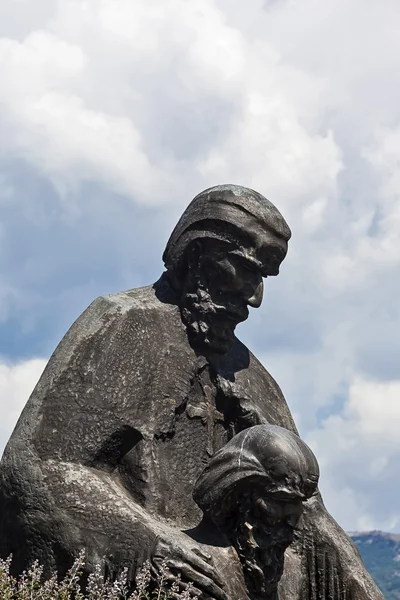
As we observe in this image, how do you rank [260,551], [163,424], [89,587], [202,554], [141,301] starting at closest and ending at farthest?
[89,587] → [202,554] → [260,551] → [163,424] → [141,301]

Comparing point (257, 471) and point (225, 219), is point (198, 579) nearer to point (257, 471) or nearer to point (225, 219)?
point (257, 471)

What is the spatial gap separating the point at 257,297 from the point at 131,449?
1.36 m

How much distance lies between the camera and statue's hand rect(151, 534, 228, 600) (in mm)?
7531

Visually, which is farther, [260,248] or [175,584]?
[260,248]

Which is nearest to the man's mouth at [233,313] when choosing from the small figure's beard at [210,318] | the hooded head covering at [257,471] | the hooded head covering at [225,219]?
the small figure's beard at [210,318]

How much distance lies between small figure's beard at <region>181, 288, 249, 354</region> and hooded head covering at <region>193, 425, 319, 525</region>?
1.09m

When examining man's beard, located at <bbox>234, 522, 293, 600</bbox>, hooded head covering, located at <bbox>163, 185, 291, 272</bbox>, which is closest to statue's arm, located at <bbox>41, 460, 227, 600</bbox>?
man's beard, located at <bbox>234, 522, 293, 600</bbox>

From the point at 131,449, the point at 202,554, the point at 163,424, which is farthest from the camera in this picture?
the point at 163,424

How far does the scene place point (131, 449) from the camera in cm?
838

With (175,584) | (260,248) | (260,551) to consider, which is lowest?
(175,584)

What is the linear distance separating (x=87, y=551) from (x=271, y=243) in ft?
7.88

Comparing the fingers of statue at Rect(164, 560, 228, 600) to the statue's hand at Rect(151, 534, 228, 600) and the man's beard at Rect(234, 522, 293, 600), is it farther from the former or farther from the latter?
the man's beard at Rect(234, 522, 293, 600)

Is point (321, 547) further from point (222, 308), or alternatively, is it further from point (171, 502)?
point (222, 308)

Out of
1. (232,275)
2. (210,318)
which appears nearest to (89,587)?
(210,318)
